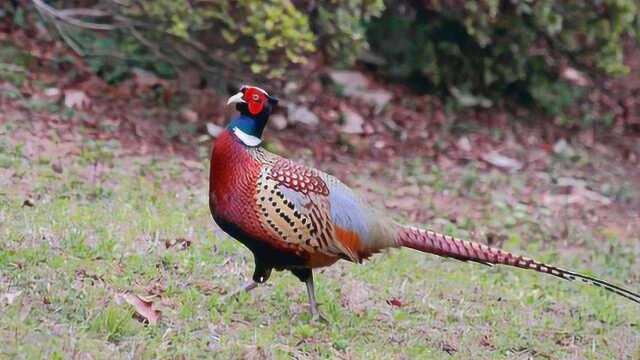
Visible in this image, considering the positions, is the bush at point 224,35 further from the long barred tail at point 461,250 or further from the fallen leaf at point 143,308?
the fallen leaf at point 143,308

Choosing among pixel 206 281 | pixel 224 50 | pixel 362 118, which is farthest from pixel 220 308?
pixel 362 118

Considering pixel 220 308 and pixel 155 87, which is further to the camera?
pixel 155 87

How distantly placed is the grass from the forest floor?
0.01 metres

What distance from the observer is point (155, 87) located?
8.76 meters

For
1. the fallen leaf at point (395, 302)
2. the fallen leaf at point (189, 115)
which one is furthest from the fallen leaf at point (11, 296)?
the fallen leaf at point (189, 115)

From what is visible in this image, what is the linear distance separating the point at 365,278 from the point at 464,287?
0.59 meters

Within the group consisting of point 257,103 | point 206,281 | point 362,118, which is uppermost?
point 257,103

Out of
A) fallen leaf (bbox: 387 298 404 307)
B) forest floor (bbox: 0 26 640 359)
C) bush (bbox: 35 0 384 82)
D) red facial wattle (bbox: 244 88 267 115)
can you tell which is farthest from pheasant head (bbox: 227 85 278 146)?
bush (bbox: 35 0 384 82)

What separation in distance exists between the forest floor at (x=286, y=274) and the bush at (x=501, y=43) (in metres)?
0.30

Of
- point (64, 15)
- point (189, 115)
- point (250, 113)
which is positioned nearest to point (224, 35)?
point (189, 115)

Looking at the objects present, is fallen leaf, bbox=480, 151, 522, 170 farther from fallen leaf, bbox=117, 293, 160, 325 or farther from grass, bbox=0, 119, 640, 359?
fallen leaf, bbox=117, 293, 160, 325

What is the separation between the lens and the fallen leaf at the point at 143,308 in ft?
15.5

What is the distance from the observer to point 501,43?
9.35 metres

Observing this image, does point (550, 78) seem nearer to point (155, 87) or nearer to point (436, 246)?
point (155, 87)
